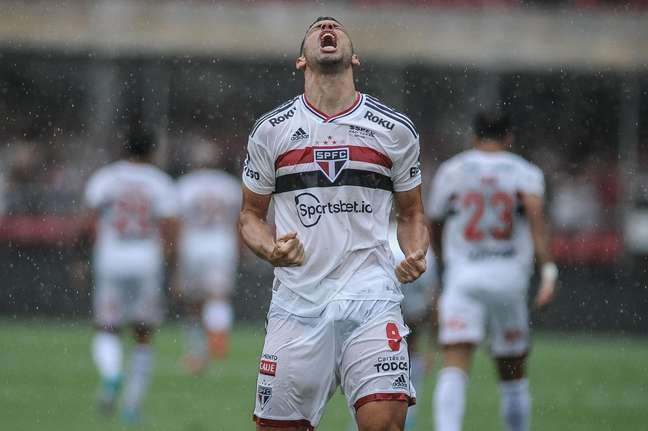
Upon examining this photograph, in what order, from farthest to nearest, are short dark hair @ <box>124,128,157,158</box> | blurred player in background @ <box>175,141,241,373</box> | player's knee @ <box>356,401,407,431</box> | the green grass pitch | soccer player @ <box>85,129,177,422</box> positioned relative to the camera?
blurred player in background @ <box>175,141,241,373</box> < short dark hair @ <box>124,128,157,158</box> < soccer player @ <box>85,129,177,422</box> < the green grass pitch < player's knee @ <box>356,401,407,431</box>

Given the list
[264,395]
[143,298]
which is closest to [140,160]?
[143,298]

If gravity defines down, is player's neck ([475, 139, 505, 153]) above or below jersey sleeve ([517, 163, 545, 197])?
above

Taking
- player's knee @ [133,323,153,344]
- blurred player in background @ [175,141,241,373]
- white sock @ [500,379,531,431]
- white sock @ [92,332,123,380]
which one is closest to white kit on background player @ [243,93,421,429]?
white sock @ [500,379,531,431]

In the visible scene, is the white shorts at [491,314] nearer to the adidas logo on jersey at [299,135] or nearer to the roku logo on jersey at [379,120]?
the roku logo on jersey at [379,120]

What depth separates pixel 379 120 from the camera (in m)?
6.11

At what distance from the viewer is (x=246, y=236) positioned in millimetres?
6125

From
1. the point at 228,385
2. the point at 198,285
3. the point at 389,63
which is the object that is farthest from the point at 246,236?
the point at 389,63

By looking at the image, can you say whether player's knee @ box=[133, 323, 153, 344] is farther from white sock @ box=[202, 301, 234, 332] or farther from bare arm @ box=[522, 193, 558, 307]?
bare arm @ box=[522, 193, 558, 307]

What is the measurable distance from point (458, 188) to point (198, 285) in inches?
296

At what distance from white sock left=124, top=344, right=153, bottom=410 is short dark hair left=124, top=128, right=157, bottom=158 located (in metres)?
1.71

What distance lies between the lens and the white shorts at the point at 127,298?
12.1 meters

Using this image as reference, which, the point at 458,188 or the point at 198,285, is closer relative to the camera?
the point at 458,188

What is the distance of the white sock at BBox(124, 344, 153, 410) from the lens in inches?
440

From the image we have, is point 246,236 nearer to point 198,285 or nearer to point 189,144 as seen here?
point 198,285
